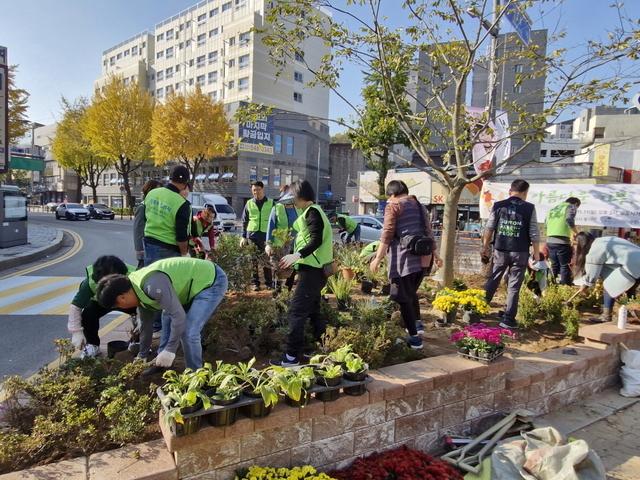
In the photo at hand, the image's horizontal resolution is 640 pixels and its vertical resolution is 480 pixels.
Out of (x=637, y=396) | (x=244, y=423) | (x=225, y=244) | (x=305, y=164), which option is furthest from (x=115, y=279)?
(x=305, y=164)

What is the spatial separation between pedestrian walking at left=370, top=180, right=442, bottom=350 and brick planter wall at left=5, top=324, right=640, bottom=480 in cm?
56

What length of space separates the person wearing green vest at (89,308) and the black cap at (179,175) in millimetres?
1255

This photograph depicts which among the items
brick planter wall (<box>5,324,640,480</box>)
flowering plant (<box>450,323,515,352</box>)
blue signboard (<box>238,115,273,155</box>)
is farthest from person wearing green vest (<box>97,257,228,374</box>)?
blue signboard (<box>238,115,273,155</box>)

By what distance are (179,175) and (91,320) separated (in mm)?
1678

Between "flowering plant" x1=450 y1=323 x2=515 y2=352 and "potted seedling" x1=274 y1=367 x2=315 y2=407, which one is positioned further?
"flowering plant" x1=450 y1=323 x2=515 y2=352

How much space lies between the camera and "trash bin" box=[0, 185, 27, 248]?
1153 cm

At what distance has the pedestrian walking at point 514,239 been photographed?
4.66 m

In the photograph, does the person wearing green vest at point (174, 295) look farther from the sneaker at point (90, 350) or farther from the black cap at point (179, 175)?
the black cap at point (179, 175)

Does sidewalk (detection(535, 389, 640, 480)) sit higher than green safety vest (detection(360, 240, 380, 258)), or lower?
lower

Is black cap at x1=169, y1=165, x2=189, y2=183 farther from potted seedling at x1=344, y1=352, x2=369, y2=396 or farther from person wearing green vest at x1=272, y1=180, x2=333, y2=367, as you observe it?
potted seedling at x1=344, y1=352, x2=369, y2=396

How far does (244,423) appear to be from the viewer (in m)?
2.38

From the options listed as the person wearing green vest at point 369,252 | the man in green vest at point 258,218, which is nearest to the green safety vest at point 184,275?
the man in green vest at point 258,218

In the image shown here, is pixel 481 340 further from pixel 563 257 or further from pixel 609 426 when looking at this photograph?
pixel 563 257

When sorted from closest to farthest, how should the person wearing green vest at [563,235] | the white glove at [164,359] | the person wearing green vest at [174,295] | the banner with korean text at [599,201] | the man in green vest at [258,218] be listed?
1. the person wearing green vest at [174,295]
2. the white glove at [164,359]
3. the man in green vest at [258,218]
4. the person wearing green vest at [563,235]
5. the banner with korean text at [599,201]
